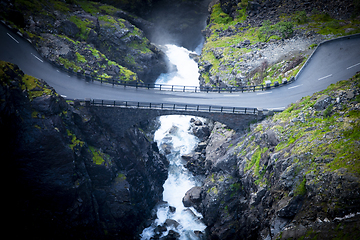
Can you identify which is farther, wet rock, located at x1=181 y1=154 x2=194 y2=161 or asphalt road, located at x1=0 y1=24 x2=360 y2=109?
wet rock, located at x1=181 y1=154 x2=194 y2=161

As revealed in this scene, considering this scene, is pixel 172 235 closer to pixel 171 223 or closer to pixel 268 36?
pixel 171 223

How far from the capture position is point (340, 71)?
1652 inches

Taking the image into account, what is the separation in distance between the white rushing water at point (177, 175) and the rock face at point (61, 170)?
132 inches

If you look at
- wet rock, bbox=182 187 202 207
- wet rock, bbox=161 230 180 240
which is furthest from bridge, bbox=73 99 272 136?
wet rock, bbox=161 230 180 240

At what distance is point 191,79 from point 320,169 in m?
46.0

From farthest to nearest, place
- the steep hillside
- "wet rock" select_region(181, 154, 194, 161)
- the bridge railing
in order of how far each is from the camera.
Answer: the steep hillside → "wet rock" select_region(181, 154, 194, 161) → the bridge railing

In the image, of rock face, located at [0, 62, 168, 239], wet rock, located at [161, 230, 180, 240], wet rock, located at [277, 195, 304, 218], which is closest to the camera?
wet rock, located at [277, 195, 304, 218]

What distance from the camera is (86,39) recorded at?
53.9 m

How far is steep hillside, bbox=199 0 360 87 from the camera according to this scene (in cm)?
5059

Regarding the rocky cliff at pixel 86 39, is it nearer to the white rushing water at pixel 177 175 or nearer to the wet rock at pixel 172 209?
the white rushing water at pixel 177 175

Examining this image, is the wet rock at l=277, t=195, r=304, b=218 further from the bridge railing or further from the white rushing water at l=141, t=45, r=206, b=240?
the white rushing water at l=141, t=45, r=206, b=240

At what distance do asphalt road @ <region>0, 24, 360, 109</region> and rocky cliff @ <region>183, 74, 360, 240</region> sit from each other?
5.38m

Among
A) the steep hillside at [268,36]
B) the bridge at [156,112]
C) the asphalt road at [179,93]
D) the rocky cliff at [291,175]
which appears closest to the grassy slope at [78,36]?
the asphalt road at [179,93]

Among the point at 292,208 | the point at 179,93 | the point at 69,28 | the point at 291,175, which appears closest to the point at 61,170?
the point at 179,93
